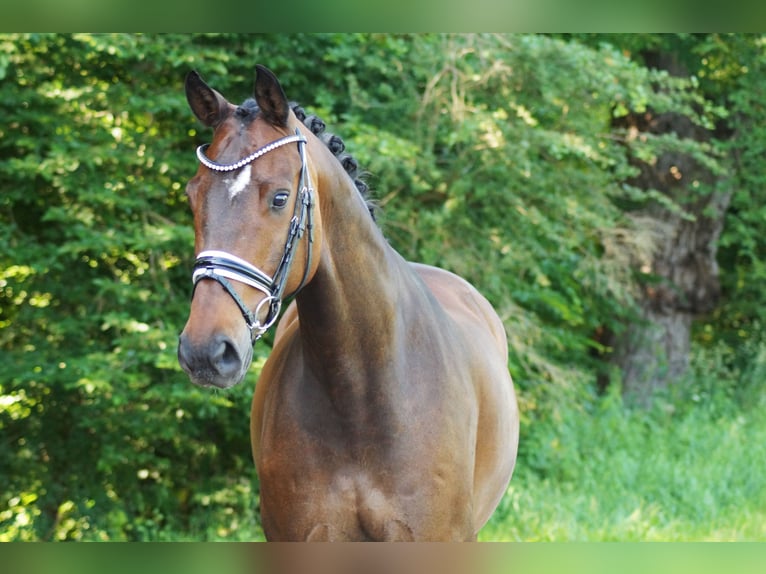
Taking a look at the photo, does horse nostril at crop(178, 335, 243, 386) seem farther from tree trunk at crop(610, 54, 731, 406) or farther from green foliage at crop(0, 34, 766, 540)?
tree trunk at crop(610, 54, 731, 406)

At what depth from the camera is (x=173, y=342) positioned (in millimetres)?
7023

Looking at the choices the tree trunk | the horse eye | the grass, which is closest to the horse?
the horse eye

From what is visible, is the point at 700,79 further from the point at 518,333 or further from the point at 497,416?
the point at 497,416

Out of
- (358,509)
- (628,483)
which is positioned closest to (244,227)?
(358,509)

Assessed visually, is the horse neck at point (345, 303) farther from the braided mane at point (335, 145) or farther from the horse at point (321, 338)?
the braided mane at point (335, 145)

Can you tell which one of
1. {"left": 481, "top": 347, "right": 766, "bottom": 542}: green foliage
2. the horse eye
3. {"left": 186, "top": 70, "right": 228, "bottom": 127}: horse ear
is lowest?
{"left": 481, "top": 347, "right": 766, "bottom": 542}: green foliage

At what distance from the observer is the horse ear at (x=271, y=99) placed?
7.71 ft

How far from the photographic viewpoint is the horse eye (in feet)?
7.65

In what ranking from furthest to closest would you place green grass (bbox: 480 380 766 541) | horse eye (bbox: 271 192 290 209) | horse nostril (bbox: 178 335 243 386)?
green grass (bbox: 480 380 766 541) → horse eye (bbox: 271 192 290 209) → horse nostril (bbox: 178 335 243 386)

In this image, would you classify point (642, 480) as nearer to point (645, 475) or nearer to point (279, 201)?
point (645, 475)

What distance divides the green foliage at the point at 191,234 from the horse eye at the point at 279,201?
4.49 m

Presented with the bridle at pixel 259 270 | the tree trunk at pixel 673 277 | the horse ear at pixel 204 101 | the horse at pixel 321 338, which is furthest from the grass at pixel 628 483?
the horse ear at pixel 204 101

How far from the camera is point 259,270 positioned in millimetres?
2277
